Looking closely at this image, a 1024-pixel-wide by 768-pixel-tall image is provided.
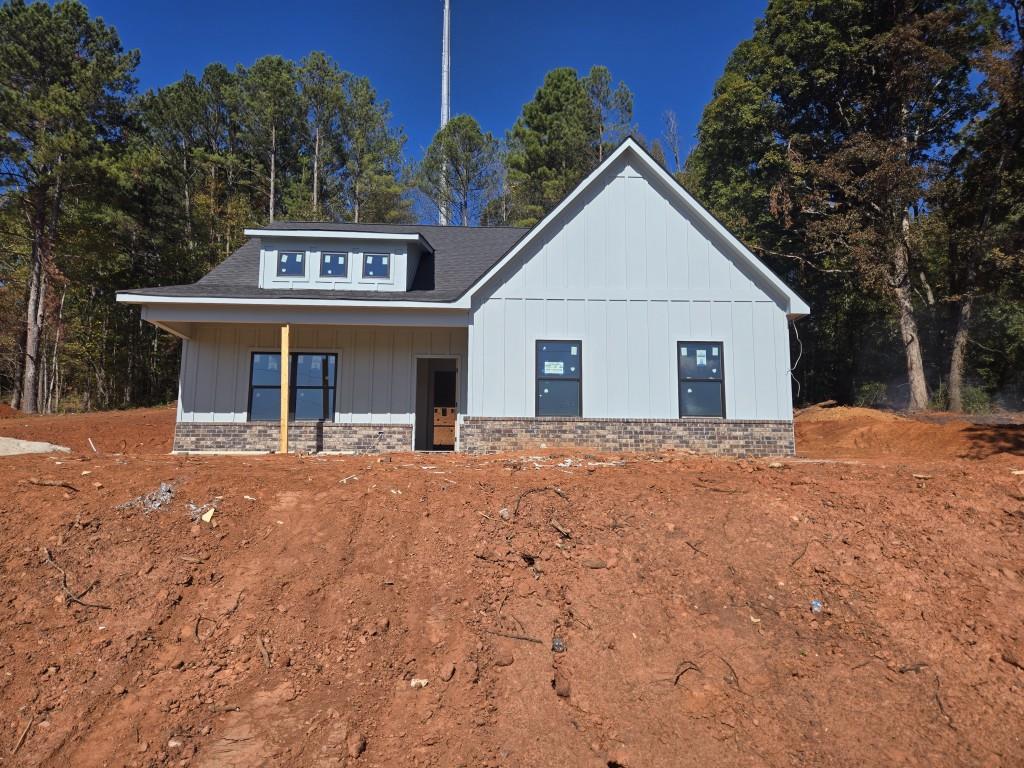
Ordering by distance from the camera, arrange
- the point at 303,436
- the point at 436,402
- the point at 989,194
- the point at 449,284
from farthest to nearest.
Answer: the point at 989,194 → the point at 436,402 → the point at 449,284 → the point at 303,436

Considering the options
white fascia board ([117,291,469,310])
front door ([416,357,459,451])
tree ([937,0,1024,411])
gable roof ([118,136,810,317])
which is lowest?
front door ([416,357,459,451])

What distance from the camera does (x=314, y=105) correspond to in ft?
113

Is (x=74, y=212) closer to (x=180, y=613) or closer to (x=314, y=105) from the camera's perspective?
(x=314, y=105)

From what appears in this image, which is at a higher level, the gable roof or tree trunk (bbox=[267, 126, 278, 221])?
tree trunk (bbox=[267, 126, 278, 221])

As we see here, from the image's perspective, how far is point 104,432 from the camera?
53.8ft

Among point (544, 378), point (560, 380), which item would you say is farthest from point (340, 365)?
point (560, 380)

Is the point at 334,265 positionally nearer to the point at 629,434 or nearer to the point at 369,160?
the point at 629,434

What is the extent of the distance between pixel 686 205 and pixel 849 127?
17.5 meters

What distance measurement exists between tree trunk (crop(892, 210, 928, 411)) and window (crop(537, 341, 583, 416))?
16.1m

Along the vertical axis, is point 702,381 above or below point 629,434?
above

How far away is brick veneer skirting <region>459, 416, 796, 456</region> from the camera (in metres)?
10.9

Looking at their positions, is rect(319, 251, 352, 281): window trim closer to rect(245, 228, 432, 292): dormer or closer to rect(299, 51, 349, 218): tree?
rect(245, 228, 432, 292): dormer

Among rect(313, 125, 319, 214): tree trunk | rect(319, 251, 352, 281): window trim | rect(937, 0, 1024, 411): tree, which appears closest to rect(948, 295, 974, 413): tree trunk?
rect(937, 0, 1024, 411): tree

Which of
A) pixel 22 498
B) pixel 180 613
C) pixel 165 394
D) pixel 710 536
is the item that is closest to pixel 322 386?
pixel 22 498
